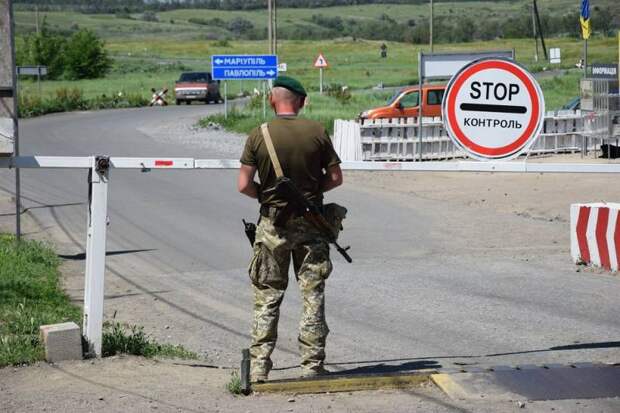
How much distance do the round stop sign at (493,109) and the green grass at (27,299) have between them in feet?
10.4

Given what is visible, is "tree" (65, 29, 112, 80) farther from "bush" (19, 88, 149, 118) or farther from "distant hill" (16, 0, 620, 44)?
"distant hill" (16, 0, 620, 44)

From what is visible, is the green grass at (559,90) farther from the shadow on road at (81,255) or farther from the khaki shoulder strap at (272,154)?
the khaki shoulder strap at (272,154)

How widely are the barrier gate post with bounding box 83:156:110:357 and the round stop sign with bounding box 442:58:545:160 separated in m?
2.33

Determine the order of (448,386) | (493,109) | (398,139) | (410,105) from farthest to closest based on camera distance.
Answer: (410,105) → (398,139) → (493,109) → (448,386)

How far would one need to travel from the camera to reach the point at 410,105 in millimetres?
32469

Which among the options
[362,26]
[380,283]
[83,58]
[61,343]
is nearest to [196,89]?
[83,58]

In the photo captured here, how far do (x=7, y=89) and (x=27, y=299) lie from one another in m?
2.62

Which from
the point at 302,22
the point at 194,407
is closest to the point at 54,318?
the point at 194,407

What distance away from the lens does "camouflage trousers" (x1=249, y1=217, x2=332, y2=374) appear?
268 inches

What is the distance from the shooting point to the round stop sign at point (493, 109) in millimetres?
7727

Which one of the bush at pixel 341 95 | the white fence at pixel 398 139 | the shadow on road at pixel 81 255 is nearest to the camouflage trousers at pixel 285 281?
the shadow on road at pixel 81 255

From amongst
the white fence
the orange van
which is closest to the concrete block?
the white fence

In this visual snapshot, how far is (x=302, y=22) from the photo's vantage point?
196 m

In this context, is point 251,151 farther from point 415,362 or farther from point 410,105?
point 410,105
